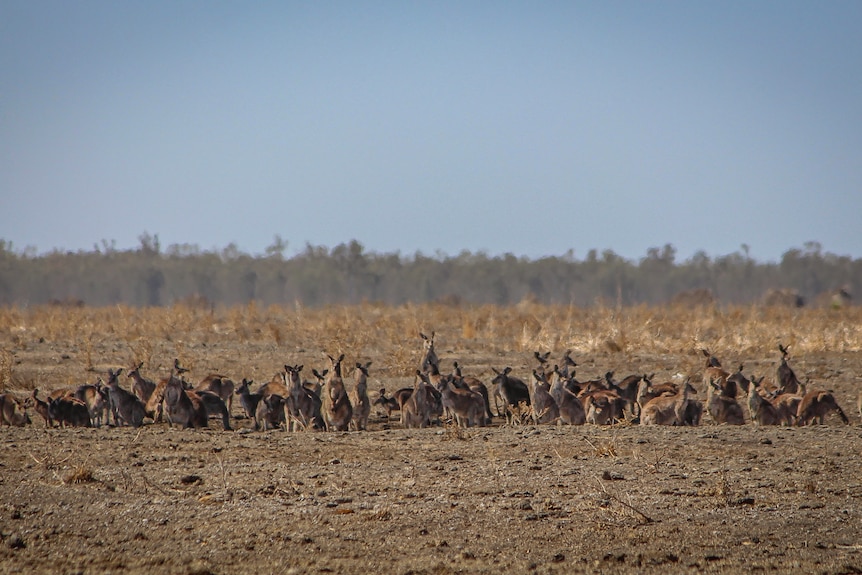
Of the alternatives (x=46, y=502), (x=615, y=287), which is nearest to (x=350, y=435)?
(x=46, y=502)

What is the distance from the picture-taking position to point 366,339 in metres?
24.4

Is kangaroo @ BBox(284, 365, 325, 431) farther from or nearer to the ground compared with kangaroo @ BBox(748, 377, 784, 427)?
farther from the ground

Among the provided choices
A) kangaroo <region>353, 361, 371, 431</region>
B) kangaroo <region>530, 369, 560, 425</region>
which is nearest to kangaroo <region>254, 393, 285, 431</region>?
kangaroo <region>353, 361, 371, 431</region>

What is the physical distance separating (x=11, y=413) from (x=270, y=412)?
3268 millimetres

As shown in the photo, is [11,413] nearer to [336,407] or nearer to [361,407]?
[336,407]

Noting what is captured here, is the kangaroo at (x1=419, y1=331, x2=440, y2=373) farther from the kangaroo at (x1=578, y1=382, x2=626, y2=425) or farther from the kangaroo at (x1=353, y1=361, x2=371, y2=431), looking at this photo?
the kangaroo at (x1=578, y1=382, x2=626, y2=425)

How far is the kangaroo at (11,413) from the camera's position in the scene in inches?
554

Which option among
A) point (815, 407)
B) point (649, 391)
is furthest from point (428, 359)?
point (815, 407)

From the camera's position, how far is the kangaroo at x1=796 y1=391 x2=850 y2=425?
46.5ft

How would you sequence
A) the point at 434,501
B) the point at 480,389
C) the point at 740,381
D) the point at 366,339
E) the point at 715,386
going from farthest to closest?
1. the point at 366,339
2. the point at 740,381
3. the point at 480,389
4. the point at 715,386
5. the point at 434,501

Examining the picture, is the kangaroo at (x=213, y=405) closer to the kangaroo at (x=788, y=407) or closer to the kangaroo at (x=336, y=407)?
the kangaroo at (x=336, y=407)

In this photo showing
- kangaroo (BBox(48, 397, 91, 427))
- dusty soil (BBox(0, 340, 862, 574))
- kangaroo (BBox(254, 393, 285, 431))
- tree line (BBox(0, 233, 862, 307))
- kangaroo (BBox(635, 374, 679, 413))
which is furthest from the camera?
tree line (BBox(0, 233, 862, 307))

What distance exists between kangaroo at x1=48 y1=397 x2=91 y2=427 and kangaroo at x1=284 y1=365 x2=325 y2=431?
2515 mm

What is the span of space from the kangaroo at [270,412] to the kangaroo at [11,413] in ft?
8.74
